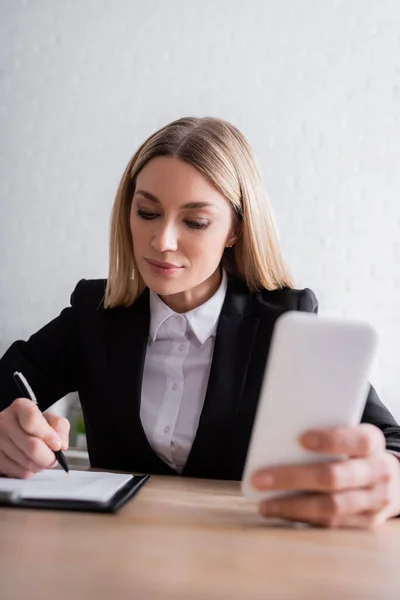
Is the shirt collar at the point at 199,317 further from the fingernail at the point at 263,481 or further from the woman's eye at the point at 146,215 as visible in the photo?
the fingernail at the point at 263,481

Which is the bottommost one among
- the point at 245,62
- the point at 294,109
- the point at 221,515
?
the point at 221,515

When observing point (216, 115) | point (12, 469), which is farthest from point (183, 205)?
point (216, 115)

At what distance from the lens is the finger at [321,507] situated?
86cm

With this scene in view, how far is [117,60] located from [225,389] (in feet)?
8.56

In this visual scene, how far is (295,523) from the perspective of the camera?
35.7 inches

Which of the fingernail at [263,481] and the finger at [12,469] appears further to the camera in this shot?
the finger at [12,469]

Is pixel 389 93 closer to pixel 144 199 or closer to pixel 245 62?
pixel 245 62

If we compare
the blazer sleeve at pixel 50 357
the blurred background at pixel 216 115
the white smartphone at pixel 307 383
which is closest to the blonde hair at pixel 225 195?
the blazer sleeve at pixel 50 357

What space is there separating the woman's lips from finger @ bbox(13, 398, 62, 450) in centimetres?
45

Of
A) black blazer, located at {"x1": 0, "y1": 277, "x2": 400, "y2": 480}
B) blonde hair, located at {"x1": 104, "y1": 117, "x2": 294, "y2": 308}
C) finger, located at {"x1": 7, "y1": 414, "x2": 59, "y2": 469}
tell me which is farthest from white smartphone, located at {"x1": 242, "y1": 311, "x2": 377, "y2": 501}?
blonde hair, located at {"x1": 104, "y1": 117, "x2": 294, "y2": 308}

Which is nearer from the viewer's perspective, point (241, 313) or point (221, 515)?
point (221, 515)

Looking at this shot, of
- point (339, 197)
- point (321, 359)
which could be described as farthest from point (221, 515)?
point (339, 197)

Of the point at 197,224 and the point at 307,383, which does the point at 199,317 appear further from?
the point at 307,383

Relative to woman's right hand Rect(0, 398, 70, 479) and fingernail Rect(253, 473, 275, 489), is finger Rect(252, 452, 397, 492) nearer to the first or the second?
fingernail Rect(253, 473, 275, 489)
